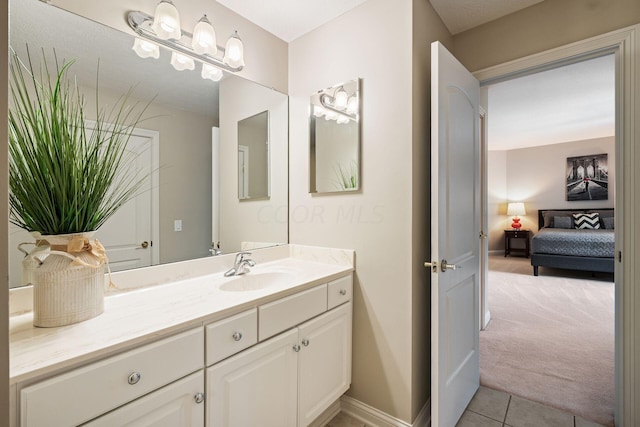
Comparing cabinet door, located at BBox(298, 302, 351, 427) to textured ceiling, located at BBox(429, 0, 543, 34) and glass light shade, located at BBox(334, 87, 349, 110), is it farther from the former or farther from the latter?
textured ceiling, located at BBox(429, 0, 543, 34)

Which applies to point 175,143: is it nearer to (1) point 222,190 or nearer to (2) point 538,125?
(1) point 222,190

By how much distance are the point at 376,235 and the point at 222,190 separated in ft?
3.15

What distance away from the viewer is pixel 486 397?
194 cm

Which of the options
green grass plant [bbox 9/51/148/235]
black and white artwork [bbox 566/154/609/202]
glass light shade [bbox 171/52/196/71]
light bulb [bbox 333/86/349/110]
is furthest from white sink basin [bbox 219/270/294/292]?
black and white artwork [bbox 566/154/609/202]

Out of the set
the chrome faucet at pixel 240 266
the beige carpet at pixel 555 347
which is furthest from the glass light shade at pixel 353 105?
the beige carpet at pixel 555 347

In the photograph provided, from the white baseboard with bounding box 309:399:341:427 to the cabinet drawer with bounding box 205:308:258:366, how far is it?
832 millimetres

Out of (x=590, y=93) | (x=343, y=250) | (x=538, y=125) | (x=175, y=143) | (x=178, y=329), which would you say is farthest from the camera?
(x=538, y=125)

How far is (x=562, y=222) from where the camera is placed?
6.16m

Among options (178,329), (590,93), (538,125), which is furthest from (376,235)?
(538,125)

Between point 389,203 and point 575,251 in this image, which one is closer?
point 389,203

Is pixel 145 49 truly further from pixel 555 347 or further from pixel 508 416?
pixel 555 347

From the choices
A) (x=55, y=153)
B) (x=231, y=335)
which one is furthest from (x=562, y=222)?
(x=55, y=153)

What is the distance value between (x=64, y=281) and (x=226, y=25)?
157 centimetres

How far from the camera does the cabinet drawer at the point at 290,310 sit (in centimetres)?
127
